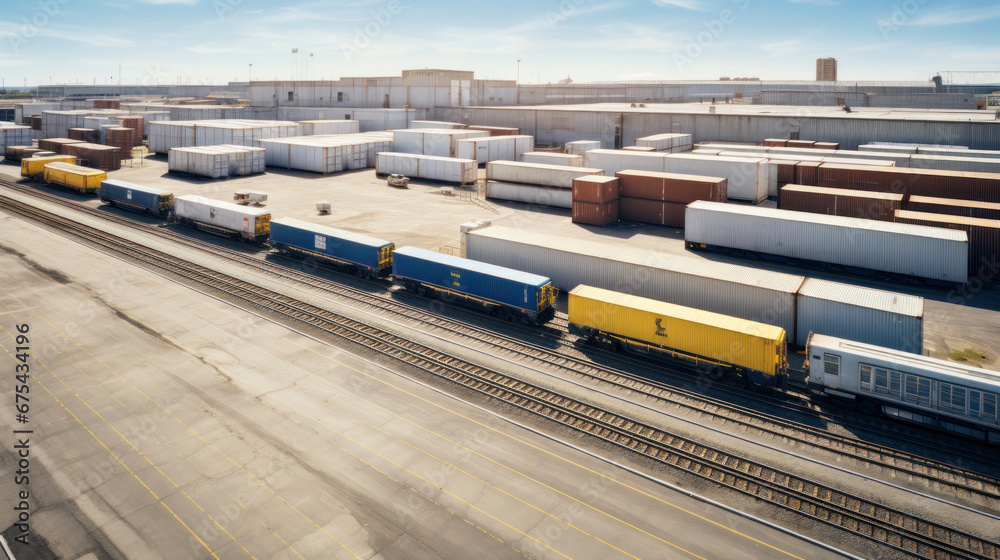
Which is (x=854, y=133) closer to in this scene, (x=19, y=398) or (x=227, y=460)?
(x=227, y=460)

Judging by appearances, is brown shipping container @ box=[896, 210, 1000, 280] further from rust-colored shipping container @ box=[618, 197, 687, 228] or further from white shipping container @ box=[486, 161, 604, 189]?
white shipping container @ box=[486, 161, 604, 189]

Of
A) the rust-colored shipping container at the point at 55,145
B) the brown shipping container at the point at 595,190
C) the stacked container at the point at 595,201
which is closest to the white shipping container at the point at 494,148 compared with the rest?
the brown shipping container at the point at 595,190

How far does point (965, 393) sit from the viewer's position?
2152cm

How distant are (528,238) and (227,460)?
23.0 meters

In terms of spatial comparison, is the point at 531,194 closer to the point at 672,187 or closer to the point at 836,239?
the point at 672,187

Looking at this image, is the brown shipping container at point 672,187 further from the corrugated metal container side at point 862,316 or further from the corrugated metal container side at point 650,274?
the corrugated metal container side at point 862,316

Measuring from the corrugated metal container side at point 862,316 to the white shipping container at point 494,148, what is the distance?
57778 mm

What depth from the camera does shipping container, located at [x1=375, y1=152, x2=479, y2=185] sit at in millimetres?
73312

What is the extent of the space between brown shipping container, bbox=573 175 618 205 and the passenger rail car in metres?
28.0

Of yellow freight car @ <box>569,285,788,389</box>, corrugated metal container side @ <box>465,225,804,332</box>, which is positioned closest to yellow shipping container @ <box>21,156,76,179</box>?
corrugated metal container side @ <box>465,225,804,332</box>

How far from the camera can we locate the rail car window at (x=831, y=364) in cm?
2392

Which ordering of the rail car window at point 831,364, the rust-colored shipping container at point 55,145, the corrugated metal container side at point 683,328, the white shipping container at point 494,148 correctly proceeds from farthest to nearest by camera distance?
the rust-colored shipping container at point 55,145, the white shipping container at point 494,148, the corrugated metal container side at point 683,328, the rail car window at point 831,364

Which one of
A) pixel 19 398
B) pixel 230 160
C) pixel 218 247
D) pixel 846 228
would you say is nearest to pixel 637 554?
pixel 19 398

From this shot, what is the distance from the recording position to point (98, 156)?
3258 inches
